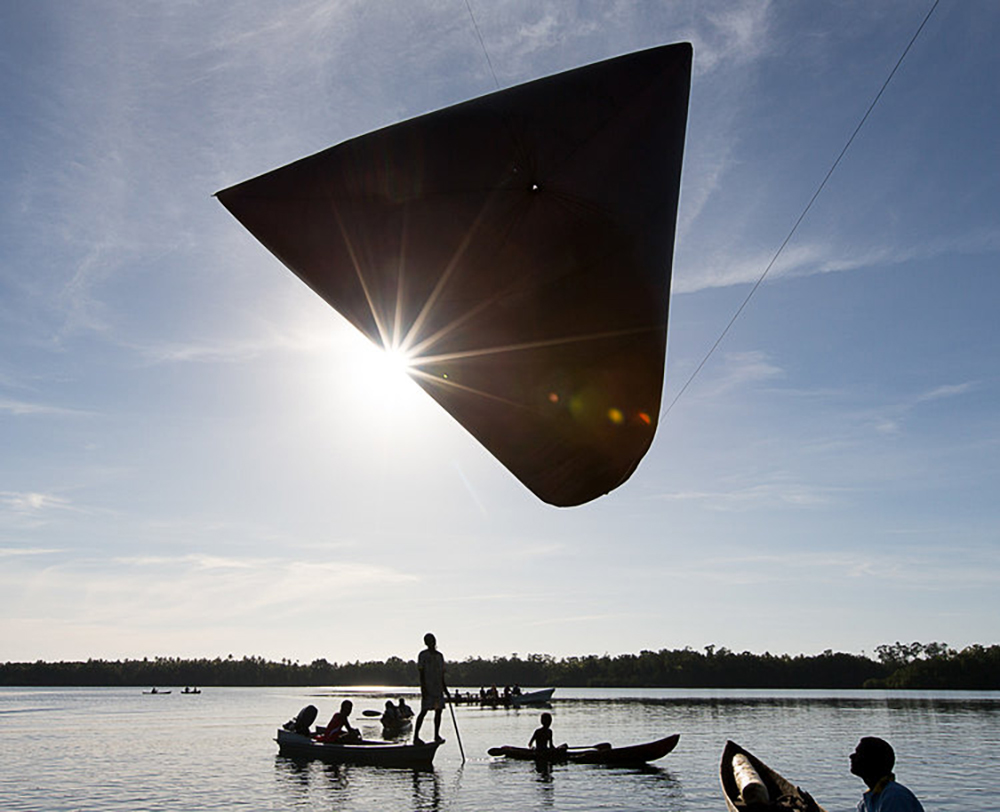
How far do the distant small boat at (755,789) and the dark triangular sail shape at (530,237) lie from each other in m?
6.90

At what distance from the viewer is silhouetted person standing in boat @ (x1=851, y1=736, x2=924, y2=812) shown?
5637mm

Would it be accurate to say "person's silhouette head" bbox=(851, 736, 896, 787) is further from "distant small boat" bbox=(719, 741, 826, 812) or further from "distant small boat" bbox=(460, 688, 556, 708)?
"distant small boat" bbox=(460, 688, 556, 708)

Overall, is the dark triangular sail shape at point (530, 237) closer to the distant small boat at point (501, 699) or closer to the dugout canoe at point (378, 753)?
the dugout canoe at point (378, 753)

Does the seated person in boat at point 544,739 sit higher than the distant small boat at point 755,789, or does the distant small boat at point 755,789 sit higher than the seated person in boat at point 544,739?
the distant small boat at point 755,789

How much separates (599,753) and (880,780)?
68.9ft

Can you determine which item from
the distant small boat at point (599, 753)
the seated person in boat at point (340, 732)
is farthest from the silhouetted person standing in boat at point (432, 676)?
the distant small boat at point (599, 753)

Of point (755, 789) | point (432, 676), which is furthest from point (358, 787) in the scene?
point (755, 789)

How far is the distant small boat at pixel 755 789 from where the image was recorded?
31.4 ft

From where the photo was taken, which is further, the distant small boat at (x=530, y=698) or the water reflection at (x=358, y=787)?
the distant small boat at (x=530, y=698)

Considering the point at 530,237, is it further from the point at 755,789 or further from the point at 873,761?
the point at 755,789

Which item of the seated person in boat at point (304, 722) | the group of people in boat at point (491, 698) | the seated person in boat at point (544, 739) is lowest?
the group of people in boat at point (491, 698)

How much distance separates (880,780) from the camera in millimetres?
5766

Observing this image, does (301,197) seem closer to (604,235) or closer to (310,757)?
(604,235)

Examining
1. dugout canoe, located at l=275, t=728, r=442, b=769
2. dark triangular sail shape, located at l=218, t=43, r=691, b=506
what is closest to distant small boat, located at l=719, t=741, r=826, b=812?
dark triangular sail shape, located at l=218, t=43, r=691, b=506
